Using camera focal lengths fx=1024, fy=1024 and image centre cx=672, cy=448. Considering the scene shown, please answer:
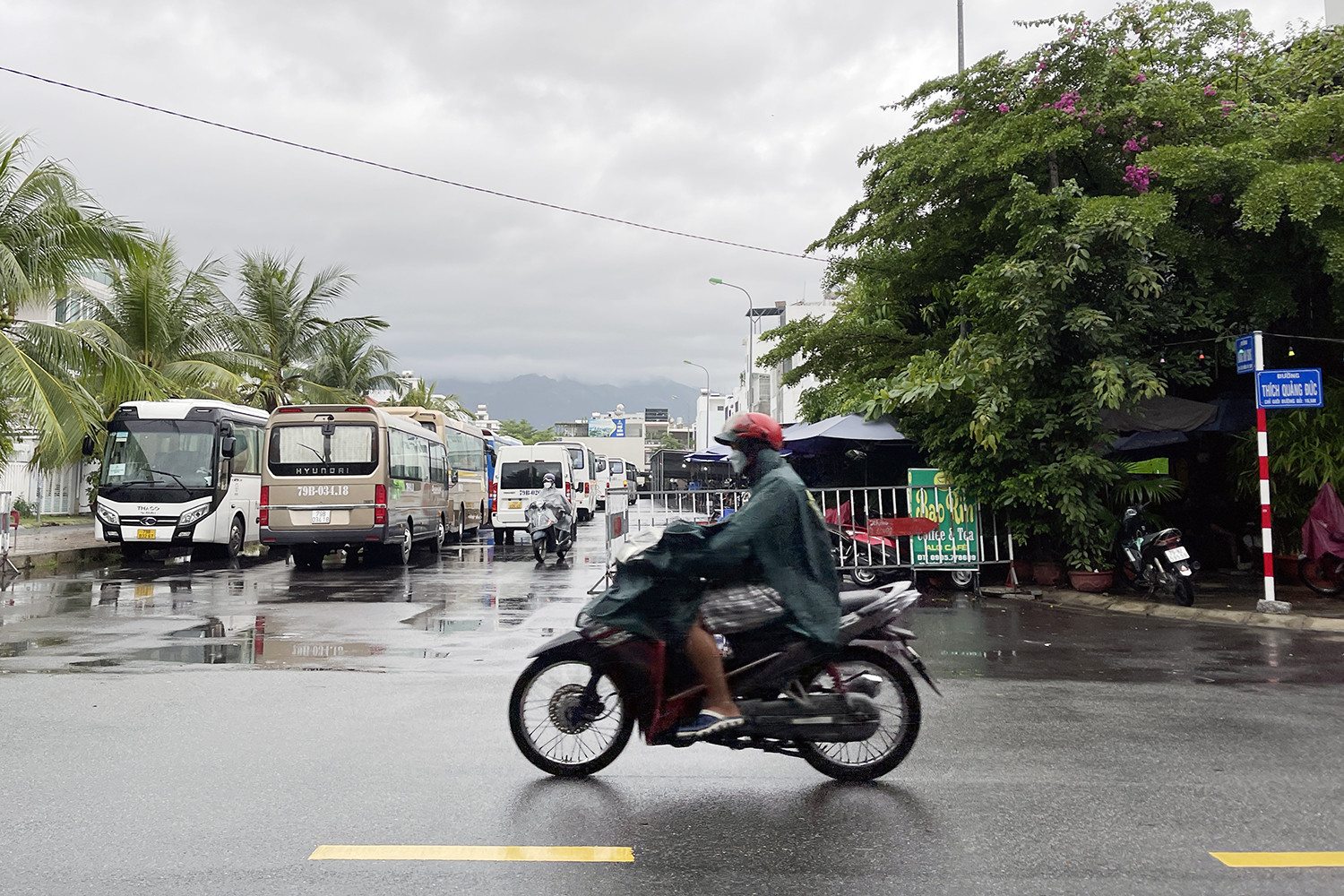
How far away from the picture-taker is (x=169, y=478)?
1897 cm

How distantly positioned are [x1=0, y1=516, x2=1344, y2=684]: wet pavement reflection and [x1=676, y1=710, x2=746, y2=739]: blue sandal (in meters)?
3.59

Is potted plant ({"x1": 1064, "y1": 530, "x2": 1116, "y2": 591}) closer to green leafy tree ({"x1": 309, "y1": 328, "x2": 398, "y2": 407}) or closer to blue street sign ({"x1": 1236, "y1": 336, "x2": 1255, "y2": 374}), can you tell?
blue street sign ({"x1": 1236, "y1": 336, "x2": 1255, "y2": 374})

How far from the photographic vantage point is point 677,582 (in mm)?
4953

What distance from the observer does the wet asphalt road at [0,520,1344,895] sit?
3.92 m

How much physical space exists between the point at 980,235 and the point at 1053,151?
178 cm

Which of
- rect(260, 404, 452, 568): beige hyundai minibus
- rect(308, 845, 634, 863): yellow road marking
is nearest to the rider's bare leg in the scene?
rect(308, 845, 634, 863): yellow road marking

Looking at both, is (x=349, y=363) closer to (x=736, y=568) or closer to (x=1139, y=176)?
(x=1139, y=176)

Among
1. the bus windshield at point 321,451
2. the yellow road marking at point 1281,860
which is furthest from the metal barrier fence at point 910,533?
the yellow road marking at point 1281,860

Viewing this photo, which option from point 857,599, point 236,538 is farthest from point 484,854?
point 236,538

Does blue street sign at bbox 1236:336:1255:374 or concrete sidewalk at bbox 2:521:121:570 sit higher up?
blue street sign at bbox 1236:336:1255:374

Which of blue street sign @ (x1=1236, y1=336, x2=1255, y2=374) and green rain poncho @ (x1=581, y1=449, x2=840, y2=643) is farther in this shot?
blue street sign @ (x1=1236, y1=336, x2=1255, y2=374)

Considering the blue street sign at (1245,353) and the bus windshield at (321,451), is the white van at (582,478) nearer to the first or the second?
the bus windshield at (321,451)

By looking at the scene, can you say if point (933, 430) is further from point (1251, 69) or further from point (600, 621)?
point (600, 621)

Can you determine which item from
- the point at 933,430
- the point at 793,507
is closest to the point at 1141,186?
the point at 933,430
